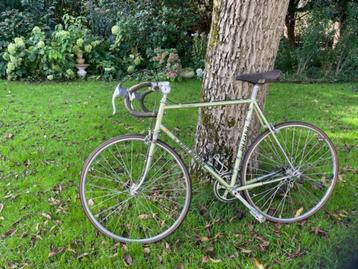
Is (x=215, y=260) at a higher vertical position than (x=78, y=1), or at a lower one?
lower

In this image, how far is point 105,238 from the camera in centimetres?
242

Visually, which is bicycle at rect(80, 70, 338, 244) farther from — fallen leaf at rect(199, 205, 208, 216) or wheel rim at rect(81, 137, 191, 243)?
fallen leaf at rect(199, 205, 208, 216)

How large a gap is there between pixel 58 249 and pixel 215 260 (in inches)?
39.1

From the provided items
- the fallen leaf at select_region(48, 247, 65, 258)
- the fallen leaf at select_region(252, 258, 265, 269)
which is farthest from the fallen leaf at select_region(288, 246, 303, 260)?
the fallen leaf at select_region(48, 247, 65, 258)

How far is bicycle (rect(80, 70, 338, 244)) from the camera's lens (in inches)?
88.9

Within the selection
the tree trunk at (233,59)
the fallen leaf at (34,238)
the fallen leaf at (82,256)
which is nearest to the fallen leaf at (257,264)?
the tree trunk at (233,59)

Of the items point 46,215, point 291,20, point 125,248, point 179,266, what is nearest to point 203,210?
point 179,266

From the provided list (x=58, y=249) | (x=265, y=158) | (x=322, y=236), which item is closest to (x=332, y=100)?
(x=265, y=158)

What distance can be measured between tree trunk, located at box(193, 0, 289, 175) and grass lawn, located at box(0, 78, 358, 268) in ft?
1.33

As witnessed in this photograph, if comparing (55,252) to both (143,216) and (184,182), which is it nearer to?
(143,216)

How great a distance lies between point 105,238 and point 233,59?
4.78 feet

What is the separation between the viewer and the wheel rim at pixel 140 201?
2363 mm

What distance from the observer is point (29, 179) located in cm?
310

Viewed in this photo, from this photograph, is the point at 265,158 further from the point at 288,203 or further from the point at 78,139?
the point at 78,139
